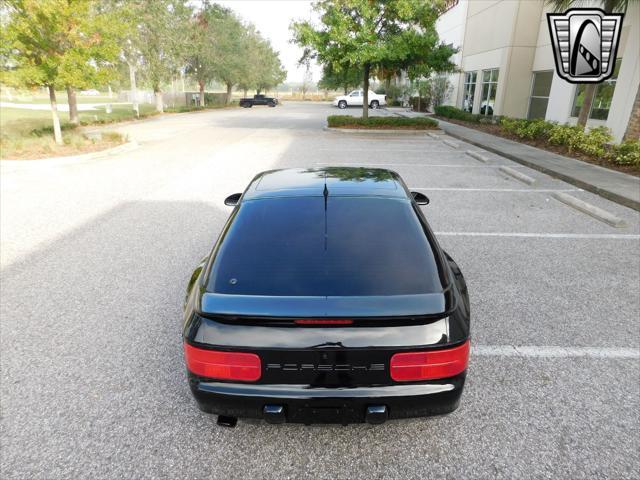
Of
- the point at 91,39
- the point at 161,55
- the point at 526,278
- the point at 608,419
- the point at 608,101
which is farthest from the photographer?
the point at 161,55

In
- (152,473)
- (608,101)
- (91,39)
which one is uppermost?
(91,39)

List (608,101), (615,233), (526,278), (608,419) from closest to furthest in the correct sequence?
(608,419) < (526,278) < (615,233) < (608,101)

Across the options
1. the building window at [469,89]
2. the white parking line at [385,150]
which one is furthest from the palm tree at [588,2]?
the building window at [469,89]

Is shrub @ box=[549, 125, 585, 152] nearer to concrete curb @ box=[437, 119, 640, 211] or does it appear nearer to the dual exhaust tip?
concrete curb @ box=[437, 119, 640, 211]

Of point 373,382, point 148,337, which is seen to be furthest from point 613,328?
point 148,337

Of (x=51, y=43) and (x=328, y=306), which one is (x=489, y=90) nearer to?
(x=51, y=43)

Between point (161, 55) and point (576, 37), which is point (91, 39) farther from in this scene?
point (161, 55)

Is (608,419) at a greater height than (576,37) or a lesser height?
lesser

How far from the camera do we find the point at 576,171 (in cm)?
997

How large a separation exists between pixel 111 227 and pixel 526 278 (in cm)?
596

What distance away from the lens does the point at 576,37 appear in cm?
1398

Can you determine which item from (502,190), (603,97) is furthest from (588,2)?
(502,190)

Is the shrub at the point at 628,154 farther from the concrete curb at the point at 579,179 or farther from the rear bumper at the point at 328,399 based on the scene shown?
the rear bumper at the point at 328,399

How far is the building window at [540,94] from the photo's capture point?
18594 mm
